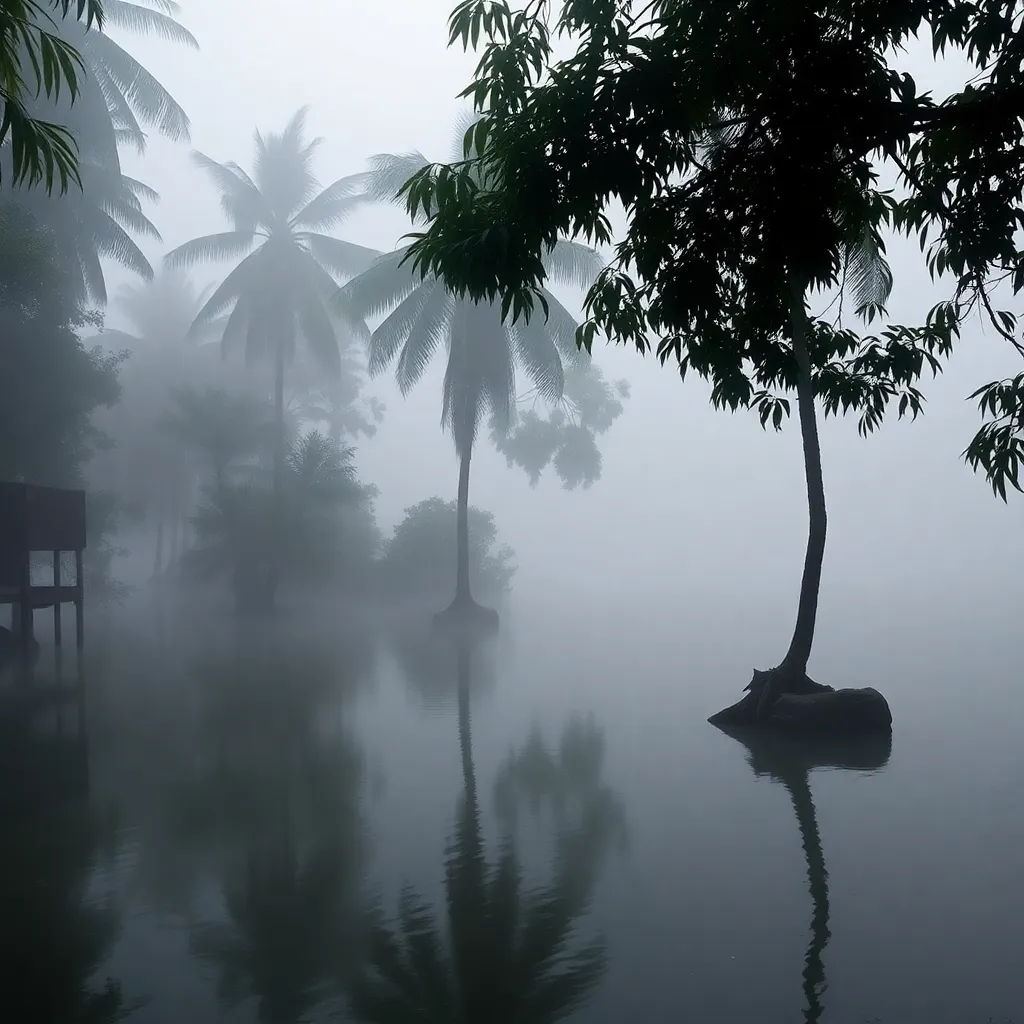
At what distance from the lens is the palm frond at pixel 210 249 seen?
3044cm

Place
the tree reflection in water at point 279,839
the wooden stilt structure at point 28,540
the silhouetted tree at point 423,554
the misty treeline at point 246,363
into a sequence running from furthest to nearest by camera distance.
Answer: the silhouetted tree at point 423,554 < the misty treeline at point 246,363 < the wooden stilt structure at point 28,540 < the tree reflection in water at point 279,839

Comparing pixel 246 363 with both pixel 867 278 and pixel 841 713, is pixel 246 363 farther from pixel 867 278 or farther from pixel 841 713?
pixel 841 713

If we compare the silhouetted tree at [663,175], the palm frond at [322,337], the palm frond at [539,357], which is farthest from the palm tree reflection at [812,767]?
the palm frond at [322,337]

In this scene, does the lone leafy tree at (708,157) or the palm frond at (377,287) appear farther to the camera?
the palm frond at (377,287)

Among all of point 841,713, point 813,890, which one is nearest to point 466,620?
point 841,713

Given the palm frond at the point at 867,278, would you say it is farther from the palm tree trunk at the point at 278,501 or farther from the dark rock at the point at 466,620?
the palm tree trunk at the point at 278,501

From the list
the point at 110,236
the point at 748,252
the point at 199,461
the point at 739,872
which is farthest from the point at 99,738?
the point at 199,461

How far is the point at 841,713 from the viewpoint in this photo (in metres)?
9.73

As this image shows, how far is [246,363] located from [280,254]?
11.8 feet

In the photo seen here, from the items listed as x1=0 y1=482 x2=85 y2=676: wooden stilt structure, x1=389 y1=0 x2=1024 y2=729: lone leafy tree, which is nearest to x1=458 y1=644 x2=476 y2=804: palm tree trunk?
x1=389 y1=0 x2=1024 y2=729: lone leafy tree

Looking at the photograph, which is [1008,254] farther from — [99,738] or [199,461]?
[199,461]

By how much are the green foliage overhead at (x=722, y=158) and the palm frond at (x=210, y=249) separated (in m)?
27.8

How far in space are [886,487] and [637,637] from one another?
219 feet

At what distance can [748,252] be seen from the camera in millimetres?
4812
